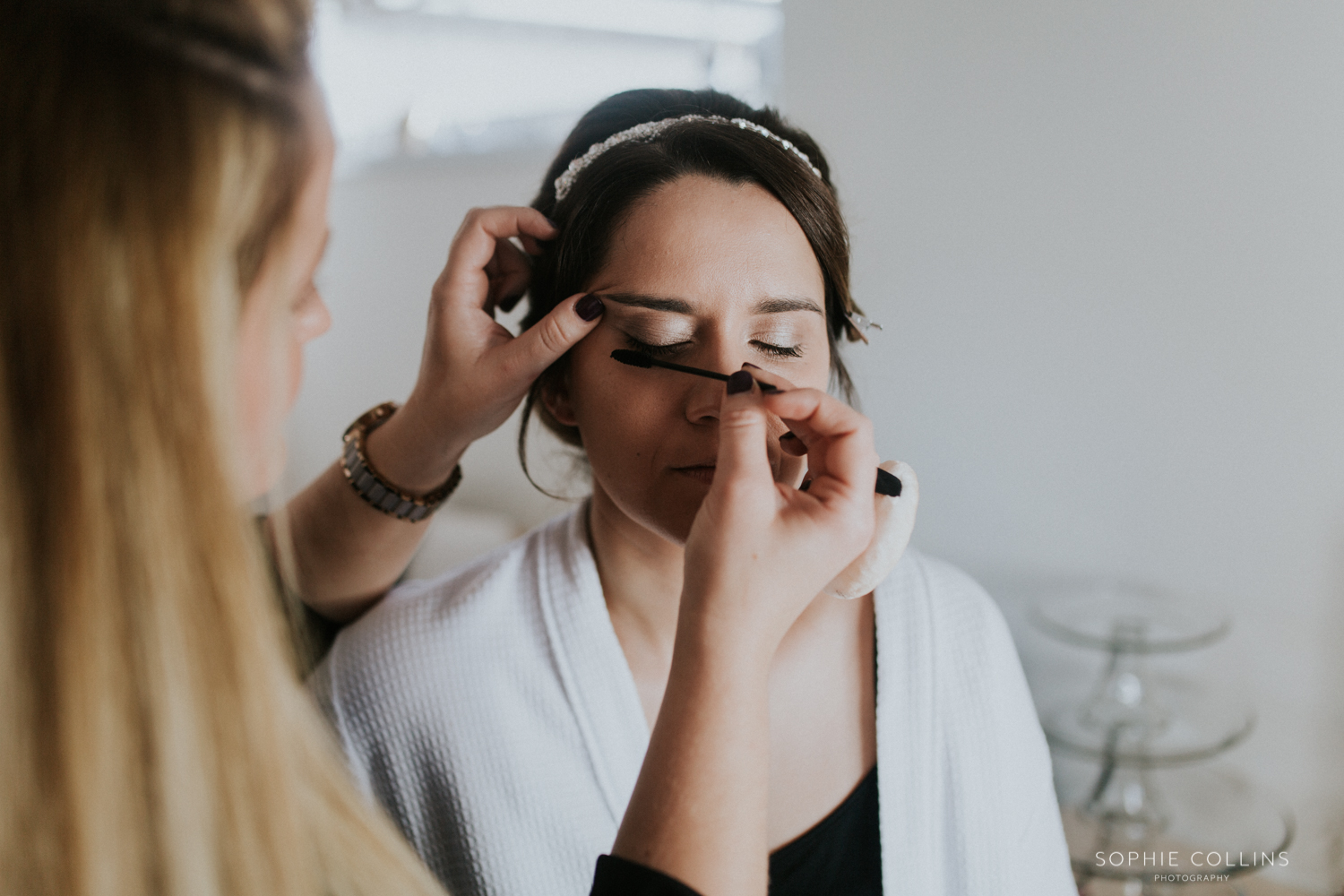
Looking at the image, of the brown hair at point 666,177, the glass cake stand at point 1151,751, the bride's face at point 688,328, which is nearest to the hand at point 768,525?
the bride's face at point 688,328

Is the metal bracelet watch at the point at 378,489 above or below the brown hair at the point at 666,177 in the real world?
below

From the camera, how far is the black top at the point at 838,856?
944 mm

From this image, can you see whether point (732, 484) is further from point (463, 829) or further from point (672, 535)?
point (463, 829)

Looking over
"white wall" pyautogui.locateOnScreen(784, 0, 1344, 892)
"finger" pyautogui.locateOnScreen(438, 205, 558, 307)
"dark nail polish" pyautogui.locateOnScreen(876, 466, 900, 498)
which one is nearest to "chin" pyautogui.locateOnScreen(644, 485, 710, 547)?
"dark nail polish" pyautogui.locateOnScreen(876, 466, 900, 498)

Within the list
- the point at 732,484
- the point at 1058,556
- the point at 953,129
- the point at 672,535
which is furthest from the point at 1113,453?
the point at 732,484

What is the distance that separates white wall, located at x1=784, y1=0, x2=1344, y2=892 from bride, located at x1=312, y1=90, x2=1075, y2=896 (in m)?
0.53

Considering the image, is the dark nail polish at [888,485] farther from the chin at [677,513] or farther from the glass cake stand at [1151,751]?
the glass cake stand at [1151,751]

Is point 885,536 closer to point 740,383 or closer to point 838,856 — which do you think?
point 740,383

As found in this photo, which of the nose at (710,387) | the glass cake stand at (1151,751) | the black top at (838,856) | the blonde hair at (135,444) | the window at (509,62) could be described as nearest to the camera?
the blonde hair at (135,444)

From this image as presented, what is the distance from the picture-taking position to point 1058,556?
1.51m

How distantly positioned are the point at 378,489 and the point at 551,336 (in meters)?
0.31

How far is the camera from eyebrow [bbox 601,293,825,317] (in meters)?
0.85

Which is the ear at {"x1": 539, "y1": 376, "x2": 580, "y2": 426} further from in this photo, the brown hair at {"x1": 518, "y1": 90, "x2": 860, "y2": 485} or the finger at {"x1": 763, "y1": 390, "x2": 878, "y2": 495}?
the finger at {"x1": 763, "y1": 390, "x2": 878, "y2": 495}

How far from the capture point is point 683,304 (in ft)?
2.79
